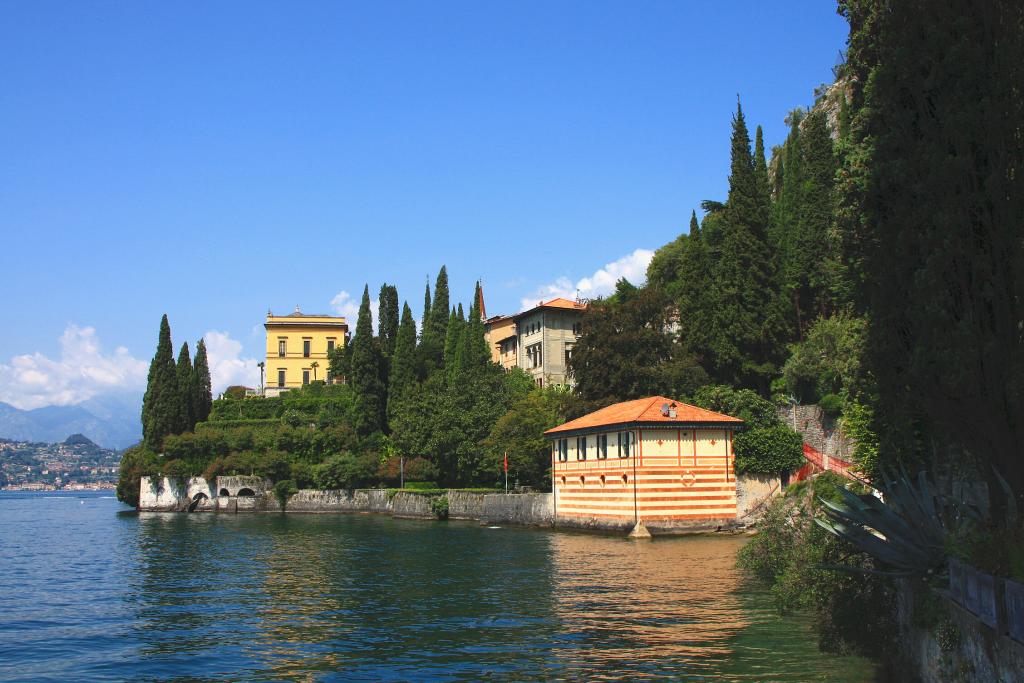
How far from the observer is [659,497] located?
45312mm

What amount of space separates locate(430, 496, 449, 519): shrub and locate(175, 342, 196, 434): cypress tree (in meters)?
36.8

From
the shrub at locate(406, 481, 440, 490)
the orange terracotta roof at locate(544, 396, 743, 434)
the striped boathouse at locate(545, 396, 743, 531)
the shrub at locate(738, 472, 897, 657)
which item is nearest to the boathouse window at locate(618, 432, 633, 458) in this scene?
the striped boathouse at locate(545, 396, 743, 531)

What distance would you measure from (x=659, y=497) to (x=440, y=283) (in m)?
60.9

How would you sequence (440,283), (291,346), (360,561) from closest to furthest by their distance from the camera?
(360,561) < (440,283) < (291,346)

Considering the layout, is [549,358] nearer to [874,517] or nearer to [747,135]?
[747,135]

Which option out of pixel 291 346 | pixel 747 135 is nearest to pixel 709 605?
pixel 747 135

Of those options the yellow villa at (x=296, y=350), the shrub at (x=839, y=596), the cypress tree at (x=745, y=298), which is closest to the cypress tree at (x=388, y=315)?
the yellow villa at (x=296, y=350)

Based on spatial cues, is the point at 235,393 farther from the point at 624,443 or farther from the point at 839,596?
the point at 839,596

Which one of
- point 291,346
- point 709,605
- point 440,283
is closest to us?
point 709,605

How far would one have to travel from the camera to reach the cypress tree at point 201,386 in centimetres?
9658

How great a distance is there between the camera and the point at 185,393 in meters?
92.1

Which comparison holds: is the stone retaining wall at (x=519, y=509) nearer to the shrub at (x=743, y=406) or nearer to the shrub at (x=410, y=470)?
the shrub at (x=743, y=406)

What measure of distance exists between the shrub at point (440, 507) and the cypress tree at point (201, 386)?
132ft

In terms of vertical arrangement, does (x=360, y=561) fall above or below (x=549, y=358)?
below
